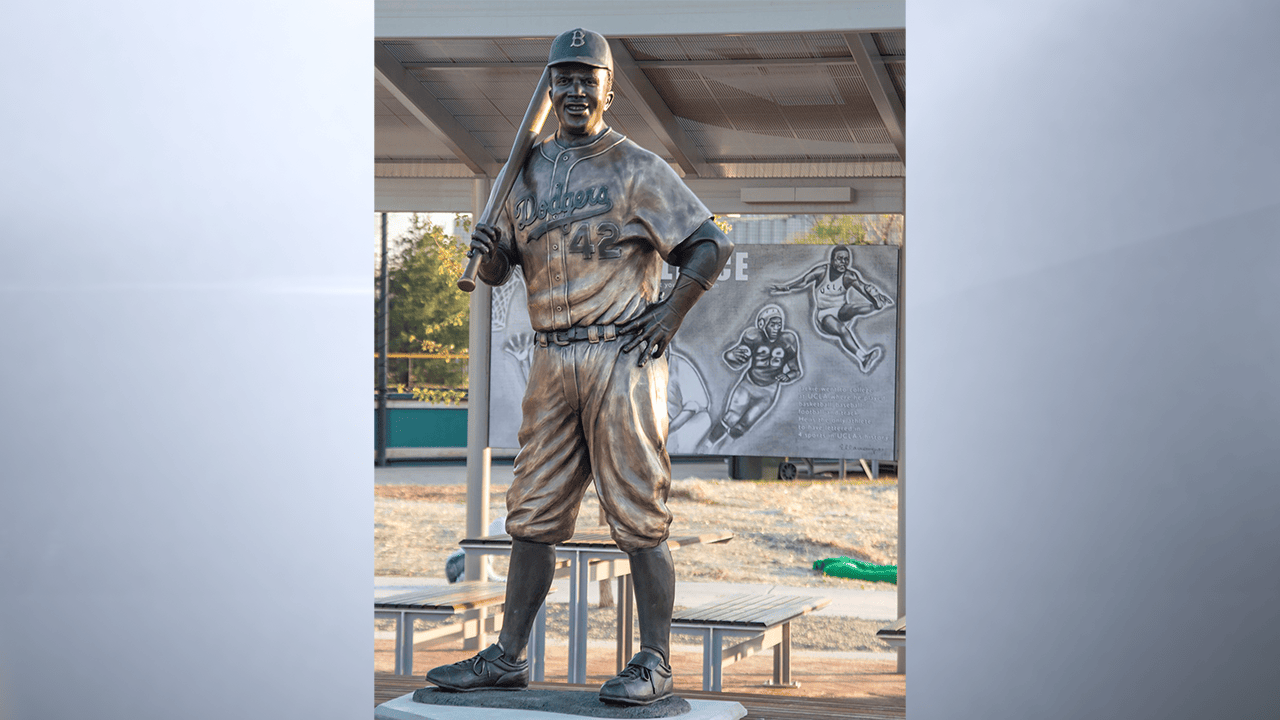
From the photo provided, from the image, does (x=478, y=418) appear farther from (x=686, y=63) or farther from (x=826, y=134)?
(x=826, y=134)

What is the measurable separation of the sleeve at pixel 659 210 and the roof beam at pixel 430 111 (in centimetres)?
293

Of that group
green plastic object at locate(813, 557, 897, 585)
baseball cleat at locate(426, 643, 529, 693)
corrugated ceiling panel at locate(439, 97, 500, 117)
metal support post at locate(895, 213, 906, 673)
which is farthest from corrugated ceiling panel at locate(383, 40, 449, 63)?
green plastic object at locate(813, 557, 897, 585)

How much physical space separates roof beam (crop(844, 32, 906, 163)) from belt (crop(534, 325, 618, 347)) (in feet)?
8.61

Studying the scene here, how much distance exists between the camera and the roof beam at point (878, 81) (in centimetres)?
519

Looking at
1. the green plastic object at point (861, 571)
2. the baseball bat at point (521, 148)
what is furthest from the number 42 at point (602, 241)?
the green plastic object at point (861, 571)

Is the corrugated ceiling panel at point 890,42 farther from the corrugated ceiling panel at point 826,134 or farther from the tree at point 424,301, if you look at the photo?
the tree at point 424,301

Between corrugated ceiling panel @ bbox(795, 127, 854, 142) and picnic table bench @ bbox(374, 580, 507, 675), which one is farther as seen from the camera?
corrugated ceiling panel @ bbox(795, 127, 854, 142)

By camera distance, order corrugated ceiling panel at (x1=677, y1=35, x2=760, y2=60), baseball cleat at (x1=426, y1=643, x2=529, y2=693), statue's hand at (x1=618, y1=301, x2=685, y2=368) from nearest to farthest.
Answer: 1. statue's hand at (x1=618, y1=301, x2=685, y2=368)
2. baseball cleat at (x1=426, y1=643, x2=529, y2=693)
3. corrugated ceiling panel at (x1=677, y1=35, x2=760, y2=60)

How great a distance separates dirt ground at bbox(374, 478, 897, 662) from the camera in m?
15.8

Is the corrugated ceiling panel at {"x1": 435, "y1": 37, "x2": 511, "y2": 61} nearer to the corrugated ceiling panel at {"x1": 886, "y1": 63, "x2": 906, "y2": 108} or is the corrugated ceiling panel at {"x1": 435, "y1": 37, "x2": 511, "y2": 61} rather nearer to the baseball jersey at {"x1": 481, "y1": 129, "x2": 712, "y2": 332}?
the corrugated ceiling panel at {"x1": 886, "y1": 63, "x2": 906, "y2": 108}

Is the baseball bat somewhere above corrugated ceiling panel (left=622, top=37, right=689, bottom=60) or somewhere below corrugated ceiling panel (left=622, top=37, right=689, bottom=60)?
below
